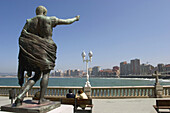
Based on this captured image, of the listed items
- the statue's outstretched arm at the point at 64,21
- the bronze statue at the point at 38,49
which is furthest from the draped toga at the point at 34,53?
the statue's outstretched arm at the point at 64,21

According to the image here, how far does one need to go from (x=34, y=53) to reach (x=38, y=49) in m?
0.14

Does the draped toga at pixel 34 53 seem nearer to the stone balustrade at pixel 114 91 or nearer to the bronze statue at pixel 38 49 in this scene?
the bronze statue at pixel 38 49

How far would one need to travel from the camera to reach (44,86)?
3914 millimetres

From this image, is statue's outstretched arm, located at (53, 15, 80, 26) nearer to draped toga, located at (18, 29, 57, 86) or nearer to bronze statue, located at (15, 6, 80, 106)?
bronze statue, located at (15, 6, 80, 106)

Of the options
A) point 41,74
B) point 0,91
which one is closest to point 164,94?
point 41,74

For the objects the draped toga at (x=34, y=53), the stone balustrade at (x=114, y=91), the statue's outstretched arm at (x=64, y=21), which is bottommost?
the stone balustrade at (x=114, y=91)

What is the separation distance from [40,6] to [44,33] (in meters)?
0.85

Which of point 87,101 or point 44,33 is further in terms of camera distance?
point 87,101

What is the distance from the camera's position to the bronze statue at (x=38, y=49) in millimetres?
3801

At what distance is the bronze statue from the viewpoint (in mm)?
3801

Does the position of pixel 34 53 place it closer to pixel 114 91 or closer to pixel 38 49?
pixel 38 49

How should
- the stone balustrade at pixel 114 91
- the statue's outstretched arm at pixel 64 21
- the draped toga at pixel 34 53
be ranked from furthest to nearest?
1. the stone balustrade at pixel 114 91
2. the statue's outstretched arm at pixel 64 21
3. the draped toga at pixel 34 53

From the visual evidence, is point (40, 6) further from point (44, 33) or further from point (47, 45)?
point (47, 45)

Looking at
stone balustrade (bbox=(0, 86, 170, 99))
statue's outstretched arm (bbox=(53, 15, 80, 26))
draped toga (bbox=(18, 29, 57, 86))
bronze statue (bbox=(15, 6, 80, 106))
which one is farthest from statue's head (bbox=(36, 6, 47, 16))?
stone balustrade (bbox=(0, 86, 170, 99))
